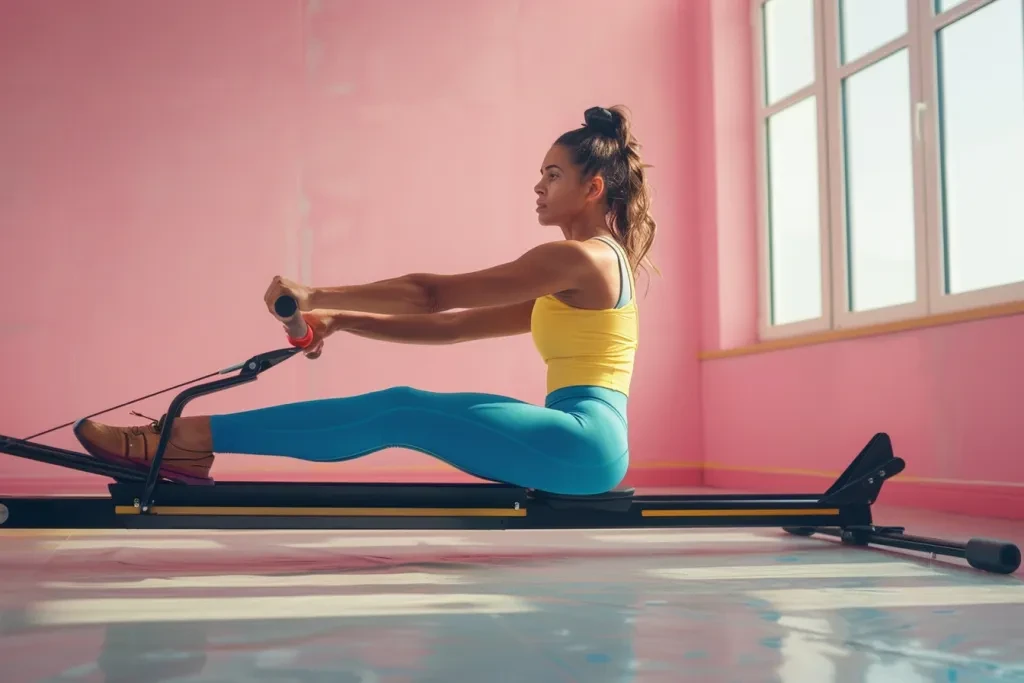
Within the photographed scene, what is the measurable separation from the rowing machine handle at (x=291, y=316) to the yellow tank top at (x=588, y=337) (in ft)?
1.83

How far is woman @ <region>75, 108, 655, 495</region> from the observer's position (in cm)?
214

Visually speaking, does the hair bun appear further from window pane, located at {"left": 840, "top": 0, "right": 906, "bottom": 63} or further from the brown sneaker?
window pane, located at {"left": 840, "top": 0, "right": 906, "bottom": 63}

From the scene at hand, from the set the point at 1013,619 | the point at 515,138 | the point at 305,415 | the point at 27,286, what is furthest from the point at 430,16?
the point at 1013,619

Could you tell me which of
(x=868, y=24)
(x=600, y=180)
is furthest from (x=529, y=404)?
(x=868, y=24)

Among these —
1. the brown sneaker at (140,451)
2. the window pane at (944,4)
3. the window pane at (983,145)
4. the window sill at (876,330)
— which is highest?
the window pane at (944,4)

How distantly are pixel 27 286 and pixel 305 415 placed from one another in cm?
361

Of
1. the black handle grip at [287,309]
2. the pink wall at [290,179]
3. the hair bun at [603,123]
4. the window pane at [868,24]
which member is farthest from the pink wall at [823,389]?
the black handle grip at [287,309]

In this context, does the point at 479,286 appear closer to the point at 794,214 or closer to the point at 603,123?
the point at 603,123

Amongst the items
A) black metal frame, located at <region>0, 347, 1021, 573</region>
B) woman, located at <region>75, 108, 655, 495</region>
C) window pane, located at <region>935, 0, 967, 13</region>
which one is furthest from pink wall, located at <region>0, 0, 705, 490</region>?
woman, located at <region>75, 108, 655, 495</region>

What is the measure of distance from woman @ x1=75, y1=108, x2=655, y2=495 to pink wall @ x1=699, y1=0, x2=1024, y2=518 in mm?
1985

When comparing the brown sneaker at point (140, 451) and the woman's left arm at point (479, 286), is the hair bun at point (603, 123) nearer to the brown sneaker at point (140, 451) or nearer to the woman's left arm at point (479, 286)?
the woman's left arm at point (479, 286)

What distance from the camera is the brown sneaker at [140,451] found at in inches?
85.2

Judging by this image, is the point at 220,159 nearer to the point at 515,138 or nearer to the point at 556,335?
the point at 515,138

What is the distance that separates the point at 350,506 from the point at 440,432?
32cm
